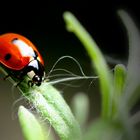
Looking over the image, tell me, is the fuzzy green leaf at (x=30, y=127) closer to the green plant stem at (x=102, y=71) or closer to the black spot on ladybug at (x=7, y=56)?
the green plant stem at (x=102, y=71)

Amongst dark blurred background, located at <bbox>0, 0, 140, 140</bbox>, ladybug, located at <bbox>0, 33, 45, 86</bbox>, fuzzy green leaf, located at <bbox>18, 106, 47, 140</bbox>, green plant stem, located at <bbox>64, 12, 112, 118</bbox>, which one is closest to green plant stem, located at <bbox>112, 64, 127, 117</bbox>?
green plant stem, located at <bbox>64, 12, 112, 118</bbox>

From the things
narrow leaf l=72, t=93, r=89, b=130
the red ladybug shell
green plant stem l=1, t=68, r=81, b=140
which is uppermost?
the red ladybug shell

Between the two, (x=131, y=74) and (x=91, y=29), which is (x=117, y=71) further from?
(x=91, y=29)

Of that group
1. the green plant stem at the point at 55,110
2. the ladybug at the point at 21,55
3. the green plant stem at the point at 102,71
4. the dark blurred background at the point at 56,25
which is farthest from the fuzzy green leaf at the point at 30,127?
the dark blurred background at the point at 56,25

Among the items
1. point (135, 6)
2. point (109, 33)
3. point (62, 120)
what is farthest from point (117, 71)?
point (109, 33)

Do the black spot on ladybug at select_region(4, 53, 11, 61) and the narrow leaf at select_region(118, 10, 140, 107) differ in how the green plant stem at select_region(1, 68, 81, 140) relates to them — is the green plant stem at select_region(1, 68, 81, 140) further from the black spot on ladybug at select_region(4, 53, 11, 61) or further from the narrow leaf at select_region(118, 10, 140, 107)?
the black spot on ladybug at select_region(4, 53, 11, 61)

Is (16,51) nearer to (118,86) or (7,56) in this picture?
(7,56)
